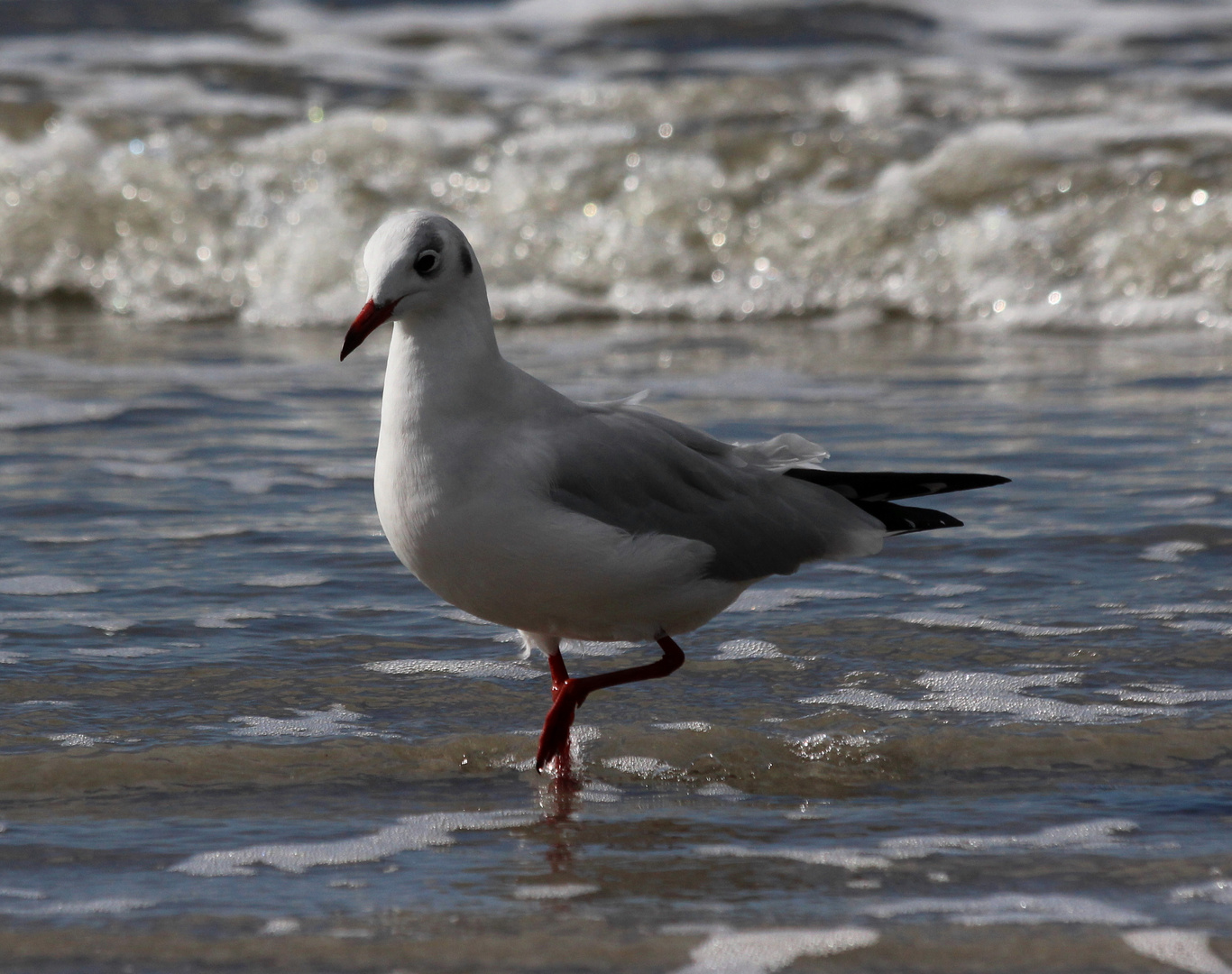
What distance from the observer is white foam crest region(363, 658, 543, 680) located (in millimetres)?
4352

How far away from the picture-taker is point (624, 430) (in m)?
3.88

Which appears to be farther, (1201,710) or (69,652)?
(69,652)

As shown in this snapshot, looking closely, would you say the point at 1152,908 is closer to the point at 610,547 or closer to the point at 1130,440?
the point at 610,547

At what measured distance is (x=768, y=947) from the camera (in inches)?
111

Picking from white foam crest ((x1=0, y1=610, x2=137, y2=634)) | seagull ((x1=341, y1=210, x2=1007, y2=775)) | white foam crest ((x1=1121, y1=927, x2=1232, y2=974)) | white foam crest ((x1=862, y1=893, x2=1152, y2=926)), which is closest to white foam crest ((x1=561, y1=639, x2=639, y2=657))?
seagull ((x1=341, y1=210, x2=1007, y2=775))

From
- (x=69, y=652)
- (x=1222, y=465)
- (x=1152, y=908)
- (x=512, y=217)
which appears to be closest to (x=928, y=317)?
(x=512, y=217)

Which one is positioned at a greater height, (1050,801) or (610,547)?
(610,547)

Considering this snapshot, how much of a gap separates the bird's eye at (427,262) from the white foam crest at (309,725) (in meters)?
1.06

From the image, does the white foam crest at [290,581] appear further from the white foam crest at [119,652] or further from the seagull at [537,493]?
the seagull at [537,493]

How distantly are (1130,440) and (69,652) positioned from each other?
410 centimetres

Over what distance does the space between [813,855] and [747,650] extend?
133 centimetres

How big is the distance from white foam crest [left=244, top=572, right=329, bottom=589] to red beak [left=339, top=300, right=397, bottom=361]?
1.71 m

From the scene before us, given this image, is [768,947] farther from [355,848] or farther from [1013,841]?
[355,848]

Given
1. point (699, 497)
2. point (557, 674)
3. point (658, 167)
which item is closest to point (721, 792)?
point (557, 674)
